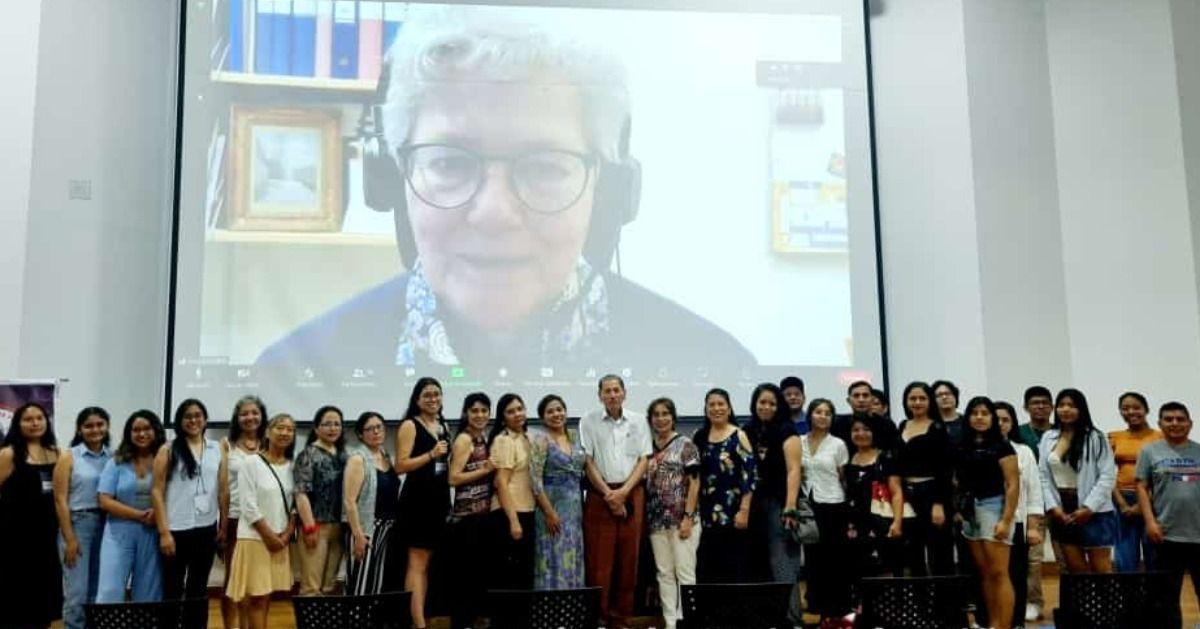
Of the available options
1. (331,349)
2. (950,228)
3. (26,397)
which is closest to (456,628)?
(331,349)

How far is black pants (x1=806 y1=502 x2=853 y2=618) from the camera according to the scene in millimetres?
4605

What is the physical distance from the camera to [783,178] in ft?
22.1

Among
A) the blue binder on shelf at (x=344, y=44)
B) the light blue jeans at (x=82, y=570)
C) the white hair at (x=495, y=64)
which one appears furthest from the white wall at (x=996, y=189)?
the light blue jeans at (x=82, y=570)

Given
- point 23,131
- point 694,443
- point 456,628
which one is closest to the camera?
point 456,628

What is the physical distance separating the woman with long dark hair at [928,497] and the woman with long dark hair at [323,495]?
8.75 feet

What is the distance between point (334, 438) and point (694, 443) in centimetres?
177

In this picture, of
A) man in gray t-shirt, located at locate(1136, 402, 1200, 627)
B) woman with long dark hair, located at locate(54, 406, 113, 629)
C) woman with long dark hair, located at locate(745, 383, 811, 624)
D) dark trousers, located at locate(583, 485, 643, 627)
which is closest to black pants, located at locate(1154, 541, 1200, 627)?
man in gray t-shirt, located at locate(1136, 402, 1200, 627)

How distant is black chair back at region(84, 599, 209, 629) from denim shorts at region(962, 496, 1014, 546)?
3397 mm

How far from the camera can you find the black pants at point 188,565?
434 centimetres

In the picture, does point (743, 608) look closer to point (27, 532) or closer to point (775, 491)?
point (775, 491)

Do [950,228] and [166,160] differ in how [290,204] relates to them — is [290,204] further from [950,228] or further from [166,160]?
[950,228]

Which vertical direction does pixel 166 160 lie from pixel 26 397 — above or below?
above

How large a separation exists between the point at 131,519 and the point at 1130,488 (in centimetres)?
494

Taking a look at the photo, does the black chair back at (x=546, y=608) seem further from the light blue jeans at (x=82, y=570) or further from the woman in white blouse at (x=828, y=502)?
the light blue jeans at (x=82, y=570)
